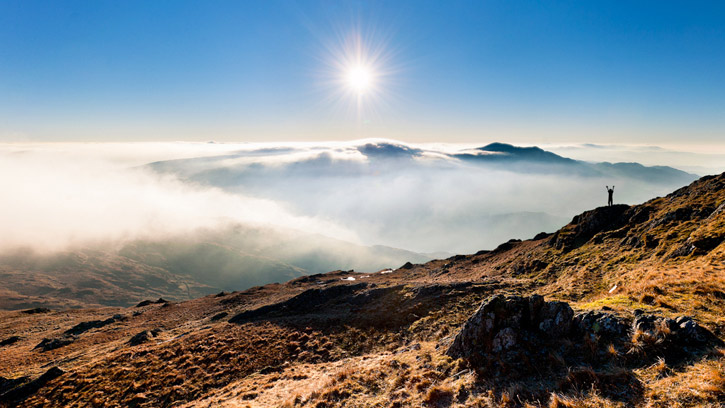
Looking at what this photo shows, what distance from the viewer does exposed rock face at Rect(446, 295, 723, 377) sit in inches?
386

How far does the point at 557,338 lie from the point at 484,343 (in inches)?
124

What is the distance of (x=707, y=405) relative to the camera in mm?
7297

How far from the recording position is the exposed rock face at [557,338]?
32.2ft

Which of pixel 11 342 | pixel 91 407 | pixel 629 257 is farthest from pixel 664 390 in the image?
pixel 11 342

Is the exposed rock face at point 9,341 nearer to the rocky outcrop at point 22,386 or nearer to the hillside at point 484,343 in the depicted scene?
the hillside at point 484,343

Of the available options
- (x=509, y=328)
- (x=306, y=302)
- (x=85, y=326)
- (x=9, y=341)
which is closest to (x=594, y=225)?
(x=509, y=328)

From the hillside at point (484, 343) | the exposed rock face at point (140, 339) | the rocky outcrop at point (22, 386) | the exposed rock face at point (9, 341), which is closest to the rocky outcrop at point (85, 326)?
the hillside at point (484, 343)

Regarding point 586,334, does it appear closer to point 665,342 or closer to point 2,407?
point 665,342

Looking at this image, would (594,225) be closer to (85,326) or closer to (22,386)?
(22,386)

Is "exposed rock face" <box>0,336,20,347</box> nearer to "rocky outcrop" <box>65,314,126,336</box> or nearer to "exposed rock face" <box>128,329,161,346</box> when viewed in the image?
"rocky outcrop" <box>65,314,126,336</box>

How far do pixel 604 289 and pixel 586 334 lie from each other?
14875mm

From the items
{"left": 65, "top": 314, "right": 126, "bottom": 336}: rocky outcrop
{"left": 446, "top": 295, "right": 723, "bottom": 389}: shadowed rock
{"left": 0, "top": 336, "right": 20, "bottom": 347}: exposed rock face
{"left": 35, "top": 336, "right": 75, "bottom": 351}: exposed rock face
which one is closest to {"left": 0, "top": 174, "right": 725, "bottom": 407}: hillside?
{"left": 446, "top": 295, "right": 723, "bottom": 389}: shadowed rock

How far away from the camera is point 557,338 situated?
12.5 metres

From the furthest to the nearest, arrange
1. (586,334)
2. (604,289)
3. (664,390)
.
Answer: (604,289) → (586,334) → (664,390)
